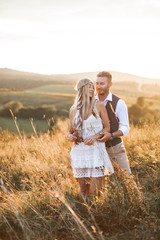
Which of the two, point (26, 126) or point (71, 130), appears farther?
point (26, 126)

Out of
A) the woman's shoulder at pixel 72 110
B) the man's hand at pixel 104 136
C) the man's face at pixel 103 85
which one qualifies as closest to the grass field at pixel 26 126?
the man's face at pixel 103 85

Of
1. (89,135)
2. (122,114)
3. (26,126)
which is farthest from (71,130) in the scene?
(26,126)

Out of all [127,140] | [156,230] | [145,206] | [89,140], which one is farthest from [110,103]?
[127,140]

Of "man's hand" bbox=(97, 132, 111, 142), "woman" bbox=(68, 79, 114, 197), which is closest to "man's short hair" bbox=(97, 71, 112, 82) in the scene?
"woman" bbox=(68, 79, 114, 197)

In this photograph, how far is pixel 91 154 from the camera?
3.03 metres

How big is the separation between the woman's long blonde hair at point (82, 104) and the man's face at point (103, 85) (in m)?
0.41

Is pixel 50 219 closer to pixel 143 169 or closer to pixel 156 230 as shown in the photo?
pixel 156 230

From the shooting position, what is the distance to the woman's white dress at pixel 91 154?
9.89 ft

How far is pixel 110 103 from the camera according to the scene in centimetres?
330

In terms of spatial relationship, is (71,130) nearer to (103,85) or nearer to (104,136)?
(104,136)

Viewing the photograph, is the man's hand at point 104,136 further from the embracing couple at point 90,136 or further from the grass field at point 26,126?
the grass field at point 26,126

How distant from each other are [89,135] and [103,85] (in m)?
0.76

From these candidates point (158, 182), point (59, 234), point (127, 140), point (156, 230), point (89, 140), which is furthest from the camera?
point (127, 140)

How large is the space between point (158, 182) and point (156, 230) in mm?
1285
